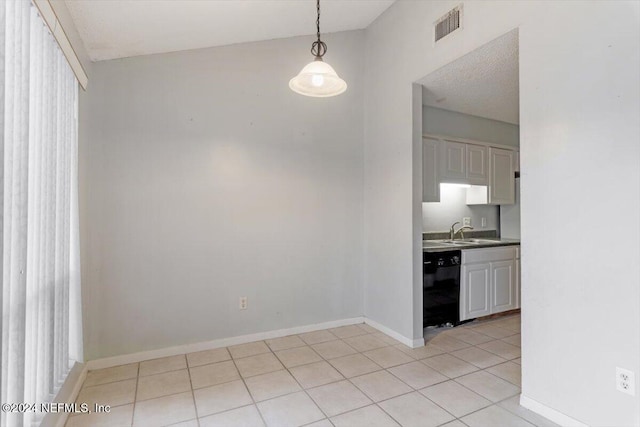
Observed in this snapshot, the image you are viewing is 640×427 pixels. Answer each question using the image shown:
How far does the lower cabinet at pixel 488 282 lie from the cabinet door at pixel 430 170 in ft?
2.45

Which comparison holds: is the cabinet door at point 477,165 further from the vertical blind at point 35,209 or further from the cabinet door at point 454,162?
the vertical blind at point 35,209

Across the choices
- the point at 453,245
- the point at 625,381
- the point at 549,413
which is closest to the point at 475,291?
the point at 453,245

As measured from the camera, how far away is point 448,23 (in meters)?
2.65

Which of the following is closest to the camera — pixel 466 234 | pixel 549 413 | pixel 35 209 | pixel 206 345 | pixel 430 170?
pixel 35 209

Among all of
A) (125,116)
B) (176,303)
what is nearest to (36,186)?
(125,116)

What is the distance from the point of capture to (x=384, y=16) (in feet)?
11.3

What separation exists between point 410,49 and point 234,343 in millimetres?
3327

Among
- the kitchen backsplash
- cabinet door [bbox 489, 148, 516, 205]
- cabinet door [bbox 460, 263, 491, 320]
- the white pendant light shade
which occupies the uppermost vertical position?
the white pendant light shade

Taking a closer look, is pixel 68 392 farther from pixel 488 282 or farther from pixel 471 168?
pixel 471 168

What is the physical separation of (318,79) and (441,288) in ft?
8.55

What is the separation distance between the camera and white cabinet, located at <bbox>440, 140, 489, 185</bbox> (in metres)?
3.78

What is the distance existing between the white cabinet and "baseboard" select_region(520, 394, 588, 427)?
232 centimetres

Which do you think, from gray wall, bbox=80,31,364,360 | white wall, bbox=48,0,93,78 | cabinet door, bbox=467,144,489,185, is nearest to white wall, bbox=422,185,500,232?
cabinet door, bbox=467,144,489,185

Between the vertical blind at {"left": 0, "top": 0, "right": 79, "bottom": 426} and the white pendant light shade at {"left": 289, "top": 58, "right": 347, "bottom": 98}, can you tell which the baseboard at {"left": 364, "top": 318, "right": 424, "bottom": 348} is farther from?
the vertical blind at {"left": 0, "top": 0, "right": 79, "bottom": 426}
